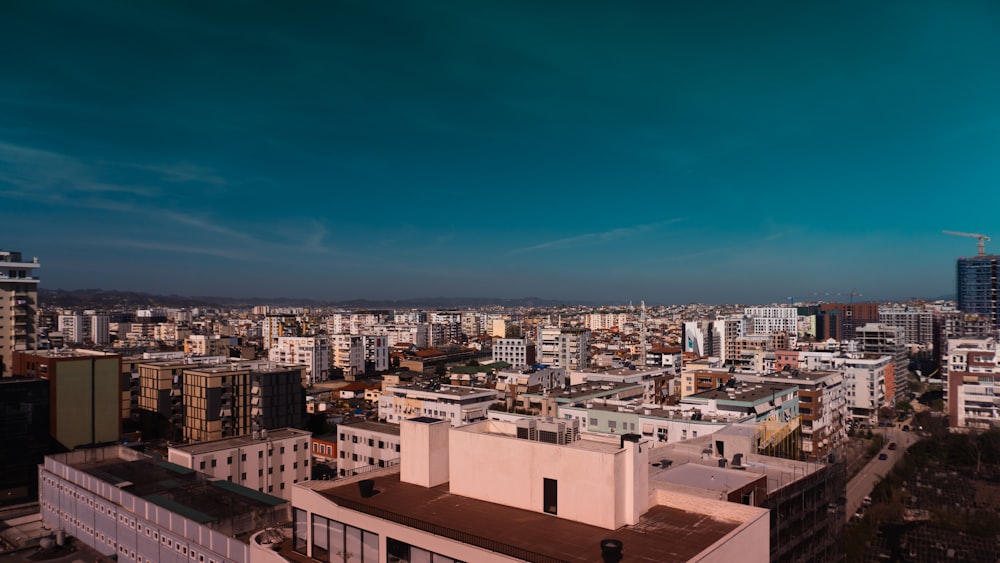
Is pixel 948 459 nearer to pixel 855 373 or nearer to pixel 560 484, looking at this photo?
pixel 855 373

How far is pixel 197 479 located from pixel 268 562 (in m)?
7.57

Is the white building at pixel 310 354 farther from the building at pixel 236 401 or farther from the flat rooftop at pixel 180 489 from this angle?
the flat rooftop at pixel 180 489

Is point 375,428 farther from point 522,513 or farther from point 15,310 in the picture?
point 15,310

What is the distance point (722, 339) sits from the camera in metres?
61.2

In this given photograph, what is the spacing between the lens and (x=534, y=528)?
6520 millimetres

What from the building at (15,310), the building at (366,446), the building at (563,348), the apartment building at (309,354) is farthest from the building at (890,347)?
the building at (15,310)

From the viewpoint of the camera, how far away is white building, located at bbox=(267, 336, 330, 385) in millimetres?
50375

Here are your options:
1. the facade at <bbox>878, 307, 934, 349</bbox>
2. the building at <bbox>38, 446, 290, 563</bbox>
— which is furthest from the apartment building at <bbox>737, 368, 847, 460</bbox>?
the facade at <bbox>878, 307, 934, 349</bbox>

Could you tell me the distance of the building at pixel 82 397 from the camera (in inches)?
924

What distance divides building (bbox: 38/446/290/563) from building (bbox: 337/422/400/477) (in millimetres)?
6168

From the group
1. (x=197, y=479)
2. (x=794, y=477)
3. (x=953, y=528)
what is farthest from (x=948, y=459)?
(x=197, y=479)

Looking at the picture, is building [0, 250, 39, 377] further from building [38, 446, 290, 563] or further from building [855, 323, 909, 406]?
building [855, 323, 909, 406]

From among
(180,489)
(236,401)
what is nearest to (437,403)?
(236,401)

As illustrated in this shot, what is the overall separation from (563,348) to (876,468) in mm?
26819
